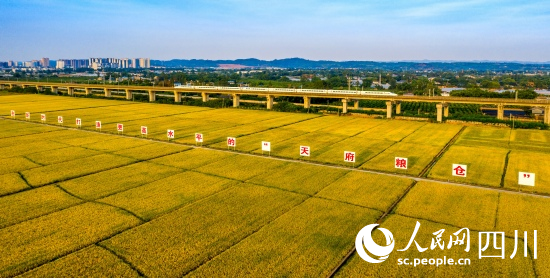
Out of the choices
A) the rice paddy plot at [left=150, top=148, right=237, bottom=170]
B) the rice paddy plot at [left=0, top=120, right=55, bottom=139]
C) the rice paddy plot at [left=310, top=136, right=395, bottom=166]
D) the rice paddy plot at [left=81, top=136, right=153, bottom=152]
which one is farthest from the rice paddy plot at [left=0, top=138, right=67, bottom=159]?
the rice paddy plot at [left=310, top=136, right=395, bottom=166]

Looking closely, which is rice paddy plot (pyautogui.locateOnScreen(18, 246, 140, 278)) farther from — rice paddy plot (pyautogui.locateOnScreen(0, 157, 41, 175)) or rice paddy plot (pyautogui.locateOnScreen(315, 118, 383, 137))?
rice paddy plot (pyautogui.locateOnScreen(315, 118, 383, 137))

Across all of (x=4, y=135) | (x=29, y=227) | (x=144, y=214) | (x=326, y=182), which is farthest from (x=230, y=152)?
(x=4, y=135)

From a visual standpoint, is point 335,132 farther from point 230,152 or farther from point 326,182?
point 326,182

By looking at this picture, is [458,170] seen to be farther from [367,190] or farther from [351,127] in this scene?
[351,127]

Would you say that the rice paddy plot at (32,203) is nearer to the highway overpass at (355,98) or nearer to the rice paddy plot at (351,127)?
the rice paddy plot at (351,127)

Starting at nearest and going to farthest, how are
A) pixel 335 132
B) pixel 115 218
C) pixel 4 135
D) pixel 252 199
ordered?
pixel 115 218, pixel 252 199, pixel 4 135, pixel 335 132

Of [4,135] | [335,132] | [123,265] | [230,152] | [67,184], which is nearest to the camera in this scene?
[123,265]
